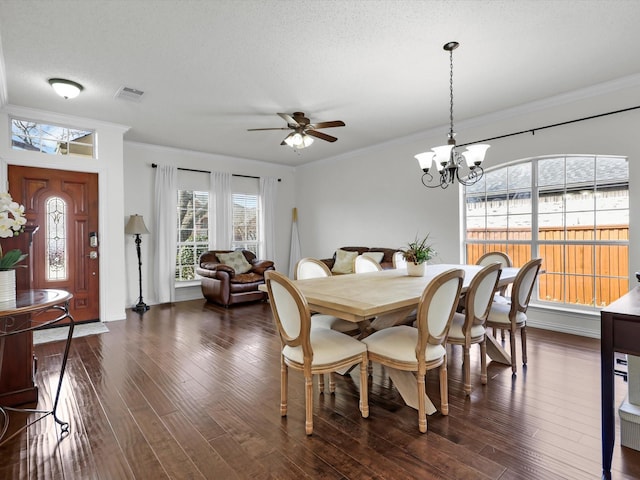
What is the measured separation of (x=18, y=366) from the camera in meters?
2.38

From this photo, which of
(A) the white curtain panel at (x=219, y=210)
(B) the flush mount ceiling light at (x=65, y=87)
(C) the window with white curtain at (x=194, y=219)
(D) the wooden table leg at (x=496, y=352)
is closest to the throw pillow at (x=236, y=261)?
(A) the white curtain panel at (x=219, y=210)

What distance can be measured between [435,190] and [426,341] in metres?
3.68

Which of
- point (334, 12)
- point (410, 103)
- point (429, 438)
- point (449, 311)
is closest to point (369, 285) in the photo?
point (449, 311)

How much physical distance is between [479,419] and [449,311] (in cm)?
73

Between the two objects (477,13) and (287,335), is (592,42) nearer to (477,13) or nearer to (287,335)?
(477,13)

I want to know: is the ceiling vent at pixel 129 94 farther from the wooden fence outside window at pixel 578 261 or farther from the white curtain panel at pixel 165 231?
the wooden fence outside window at pixel 578 261

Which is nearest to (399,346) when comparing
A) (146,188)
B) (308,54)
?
(308,54)

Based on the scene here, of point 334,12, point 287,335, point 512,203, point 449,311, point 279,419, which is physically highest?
point 334,12

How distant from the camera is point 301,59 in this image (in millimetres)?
3021

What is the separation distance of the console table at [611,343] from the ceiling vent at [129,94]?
439cm

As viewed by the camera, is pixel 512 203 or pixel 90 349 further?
pixel 512 203

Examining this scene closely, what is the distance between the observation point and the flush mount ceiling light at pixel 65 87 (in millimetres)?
3359

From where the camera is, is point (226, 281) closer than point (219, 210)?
Yes

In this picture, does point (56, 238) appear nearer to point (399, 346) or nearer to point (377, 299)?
point (377, 299)
